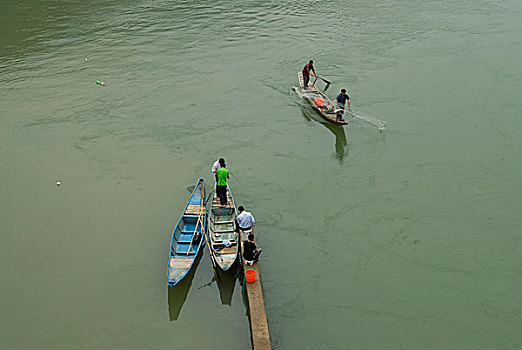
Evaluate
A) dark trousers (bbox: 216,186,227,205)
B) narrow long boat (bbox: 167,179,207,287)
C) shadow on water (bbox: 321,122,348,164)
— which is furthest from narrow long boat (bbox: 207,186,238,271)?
shadow on water (bbox: 321,122,348,164)

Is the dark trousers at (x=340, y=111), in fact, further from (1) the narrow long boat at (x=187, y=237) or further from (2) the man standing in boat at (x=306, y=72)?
(1) the narrow long boat at (x=187, y=237)

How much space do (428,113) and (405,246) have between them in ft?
24.4

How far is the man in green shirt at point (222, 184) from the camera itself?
1210 cm

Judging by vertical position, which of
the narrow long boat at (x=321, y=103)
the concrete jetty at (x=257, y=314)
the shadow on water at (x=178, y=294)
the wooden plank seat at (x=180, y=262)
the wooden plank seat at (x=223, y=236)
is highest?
the narrow long boat at (x=321, y=103)

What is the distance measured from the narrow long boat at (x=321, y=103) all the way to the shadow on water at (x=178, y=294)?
8105 mm

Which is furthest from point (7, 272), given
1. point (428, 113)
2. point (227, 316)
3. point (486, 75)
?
point (486, 75)

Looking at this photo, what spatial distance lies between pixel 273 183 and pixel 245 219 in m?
3.28

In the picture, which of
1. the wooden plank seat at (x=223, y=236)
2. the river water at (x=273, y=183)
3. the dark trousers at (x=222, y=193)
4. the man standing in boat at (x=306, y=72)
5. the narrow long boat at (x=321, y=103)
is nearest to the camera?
the river water at (x=273, y=183)

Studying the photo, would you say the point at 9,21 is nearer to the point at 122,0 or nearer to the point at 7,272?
the point at 122,0

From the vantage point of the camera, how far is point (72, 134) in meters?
16.4

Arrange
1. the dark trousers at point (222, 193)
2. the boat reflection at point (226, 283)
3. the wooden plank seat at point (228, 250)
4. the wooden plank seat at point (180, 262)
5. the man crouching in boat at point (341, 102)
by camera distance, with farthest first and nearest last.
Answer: the man crouching in boat at point (341, 102) < the dark trousers at point (222, 193) < the wooden plank seat at point (228, 250) < the wooden plank seat at point (180, 262) < the boat reflection at point (226, 283)

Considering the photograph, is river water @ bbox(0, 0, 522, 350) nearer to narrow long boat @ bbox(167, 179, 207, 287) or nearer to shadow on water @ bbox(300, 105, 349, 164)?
shadow on water @ bbox(300, 105, 349, 164)

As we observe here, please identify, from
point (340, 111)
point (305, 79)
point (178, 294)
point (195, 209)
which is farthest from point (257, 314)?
point (305, 79)

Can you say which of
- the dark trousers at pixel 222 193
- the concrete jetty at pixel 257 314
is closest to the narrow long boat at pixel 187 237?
the dark trousers at pixel 222 193
